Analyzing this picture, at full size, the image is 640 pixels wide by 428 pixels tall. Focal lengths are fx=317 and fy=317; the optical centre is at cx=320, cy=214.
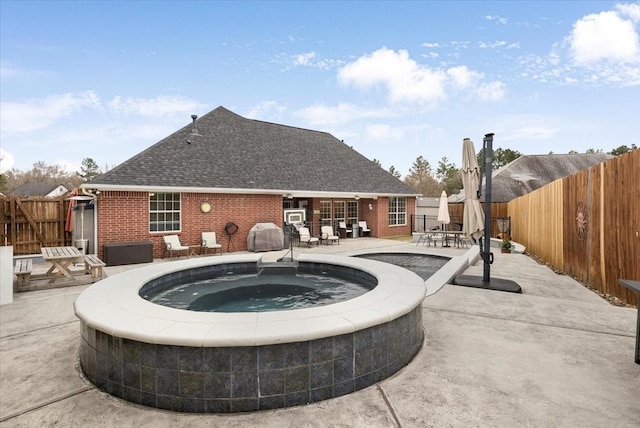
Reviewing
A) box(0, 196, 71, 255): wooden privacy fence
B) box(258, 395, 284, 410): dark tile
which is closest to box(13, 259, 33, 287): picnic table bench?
box(0, 196, 71, 255): wooden privacy fence

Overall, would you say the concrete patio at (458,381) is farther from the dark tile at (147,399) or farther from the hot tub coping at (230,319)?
the hot tub coping at (230,319)

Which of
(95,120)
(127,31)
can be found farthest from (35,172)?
(127,31)

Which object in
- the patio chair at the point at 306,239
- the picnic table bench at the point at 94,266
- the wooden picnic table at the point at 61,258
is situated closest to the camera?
the wooden picnic table at the point at 61,258

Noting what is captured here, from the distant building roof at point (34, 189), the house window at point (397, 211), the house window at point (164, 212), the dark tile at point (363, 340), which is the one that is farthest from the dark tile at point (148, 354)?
the distant building roof at point (34, 189)

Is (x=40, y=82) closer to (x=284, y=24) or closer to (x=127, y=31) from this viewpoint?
(x=127, y=31)

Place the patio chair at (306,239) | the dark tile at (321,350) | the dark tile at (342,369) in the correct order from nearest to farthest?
the dark tile at (321,350)
the dark tile at (342,369)
the patio chair at (306,239)

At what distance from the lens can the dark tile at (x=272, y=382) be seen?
279 centimetres

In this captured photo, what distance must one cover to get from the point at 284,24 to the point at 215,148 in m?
7.19

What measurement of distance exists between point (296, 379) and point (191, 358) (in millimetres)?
939

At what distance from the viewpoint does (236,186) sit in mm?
14023

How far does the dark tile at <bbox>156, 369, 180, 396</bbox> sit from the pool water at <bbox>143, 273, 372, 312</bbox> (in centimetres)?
238

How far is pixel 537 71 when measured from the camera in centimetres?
1600

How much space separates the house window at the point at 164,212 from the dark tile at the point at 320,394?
11.3m

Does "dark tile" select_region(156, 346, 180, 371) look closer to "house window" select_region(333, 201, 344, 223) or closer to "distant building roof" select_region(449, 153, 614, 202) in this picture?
"house window" select_region(333, 201, 344, 223)
